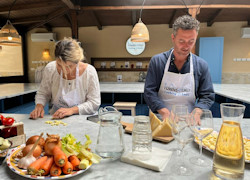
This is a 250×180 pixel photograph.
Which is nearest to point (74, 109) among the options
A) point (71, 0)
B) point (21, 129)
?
point (21, 129)

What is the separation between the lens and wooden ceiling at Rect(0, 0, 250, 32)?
18.1 ft

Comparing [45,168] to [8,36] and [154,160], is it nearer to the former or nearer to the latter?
[154,160]

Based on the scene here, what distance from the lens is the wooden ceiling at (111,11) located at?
552 centimetres

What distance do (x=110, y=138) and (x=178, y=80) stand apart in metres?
1.24

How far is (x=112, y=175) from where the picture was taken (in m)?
0.77

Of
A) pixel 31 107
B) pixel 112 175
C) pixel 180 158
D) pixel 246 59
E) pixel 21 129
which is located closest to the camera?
pixel 112 175

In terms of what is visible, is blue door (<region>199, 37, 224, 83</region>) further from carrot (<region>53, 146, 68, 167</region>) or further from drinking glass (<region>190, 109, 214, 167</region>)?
carrot (<region>53, 146, 68, 167</region>)

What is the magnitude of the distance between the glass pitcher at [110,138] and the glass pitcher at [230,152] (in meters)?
0.41

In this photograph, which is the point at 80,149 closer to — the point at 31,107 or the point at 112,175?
the point at 112,175

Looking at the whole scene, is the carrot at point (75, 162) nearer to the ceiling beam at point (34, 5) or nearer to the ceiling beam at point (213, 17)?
the ceiling beam at point (34, 5)

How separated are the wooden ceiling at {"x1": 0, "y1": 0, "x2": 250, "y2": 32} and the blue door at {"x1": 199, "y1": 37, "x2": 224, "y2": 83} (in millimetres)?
832

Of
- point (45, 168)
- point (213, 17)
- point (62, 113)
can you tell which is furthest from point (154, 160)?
point (213, 17)

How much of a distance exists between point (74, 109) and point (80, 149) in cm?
99

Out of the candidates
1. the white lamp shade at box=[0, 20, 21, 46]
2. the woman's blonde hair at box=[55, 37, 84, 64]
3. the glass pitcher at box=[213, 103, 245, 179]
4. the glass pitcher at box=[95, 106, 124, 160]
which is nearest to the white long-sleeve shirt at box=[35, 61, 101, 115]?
the woman's blonde hair at box=[55, 37, 84, 64]
